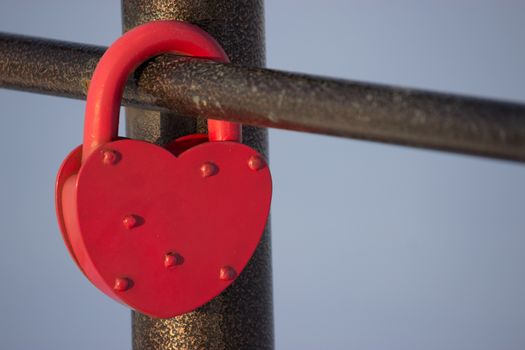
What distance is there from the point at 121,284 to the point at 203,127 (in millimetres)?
61

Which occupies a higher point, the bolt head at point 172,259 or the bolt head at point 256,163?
the bolt head at point 256,163

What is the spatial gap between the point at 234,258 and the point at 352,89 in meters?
0.11

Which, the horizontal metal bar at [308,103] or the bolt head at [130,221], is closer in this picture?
the horizontal metal bar at [308,103]

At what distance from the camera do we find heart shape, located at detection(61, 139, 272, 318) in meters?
0.25

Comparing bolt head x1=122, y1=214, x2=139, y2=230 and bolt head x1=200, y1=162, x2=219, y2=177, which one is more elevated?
bolt head x1=200, y1=162, x2=219, y2=177

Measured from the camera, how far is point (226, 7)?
29 centimetres

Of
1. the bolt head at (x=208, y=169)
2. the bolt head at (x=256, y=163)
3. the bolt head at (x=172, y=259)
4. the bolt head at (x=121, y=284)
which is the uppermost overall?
the bolt head at (x=256, y=163)

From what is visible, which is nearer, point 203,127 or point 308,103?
point 308,103

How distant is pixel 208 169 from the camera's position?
263mm

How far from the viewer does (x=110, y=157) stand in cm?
25

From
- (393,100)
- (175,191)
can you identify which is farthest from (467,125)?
(175,191)

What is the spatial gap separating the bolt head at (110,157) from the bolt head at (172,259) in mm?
28

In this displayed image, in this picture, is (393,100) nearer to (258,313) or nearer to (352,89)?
(352,89)

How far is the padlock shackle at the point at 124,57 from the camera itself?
25cm
